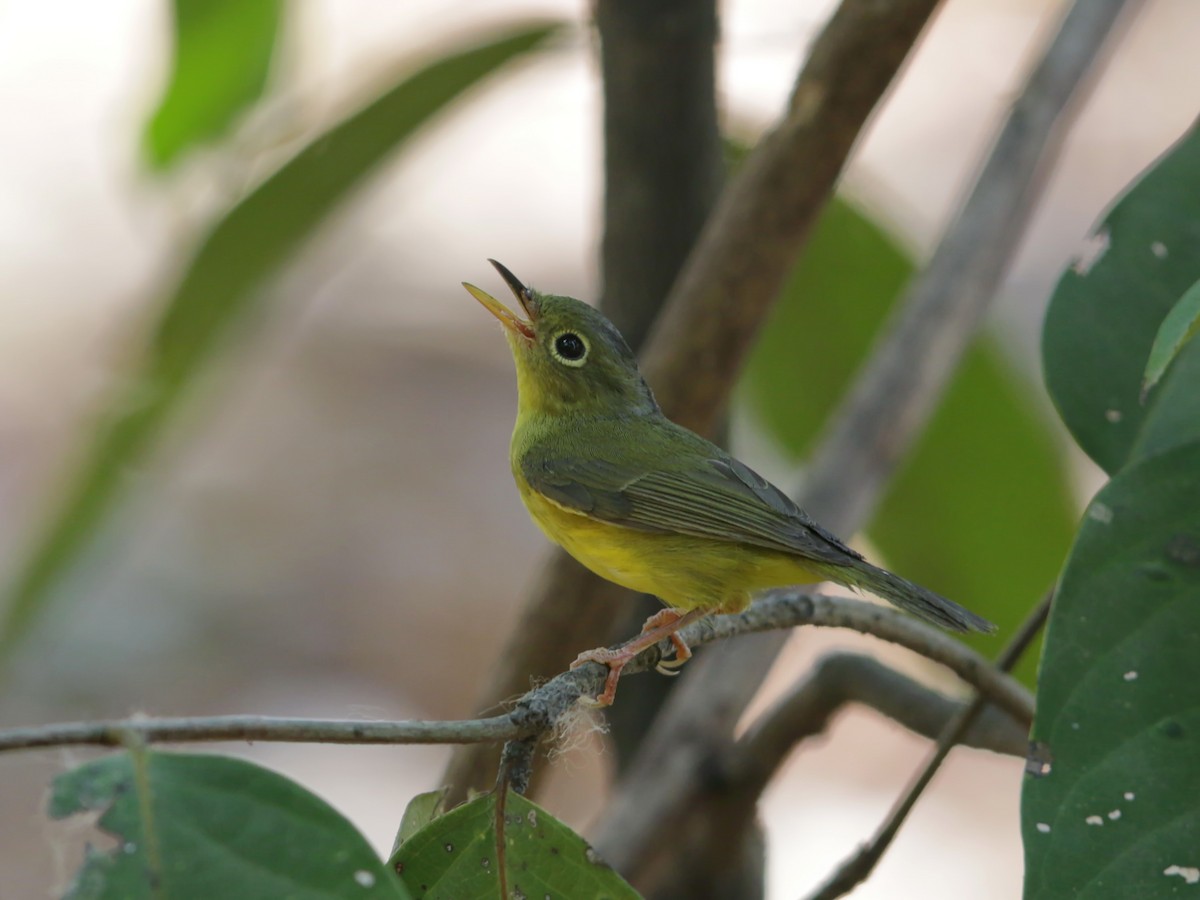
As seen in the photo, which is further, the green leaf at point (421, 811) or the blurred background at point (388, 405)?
the blurred background at point (388, 405)

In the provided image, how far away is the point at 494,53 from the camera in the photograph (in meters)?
3.04

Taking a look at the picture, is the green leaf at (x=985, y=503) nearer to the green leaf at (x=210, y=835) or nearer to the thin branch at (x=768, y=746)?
the thin branch at (x=768, y=746)

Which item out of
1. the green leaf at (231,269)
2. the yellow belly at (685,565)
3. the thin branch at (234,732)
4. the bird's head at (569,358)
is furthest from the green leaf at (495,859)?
the green leaf at (231,269)

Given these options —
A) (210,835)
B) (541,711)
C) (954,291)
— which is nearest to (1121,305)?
(954,291)

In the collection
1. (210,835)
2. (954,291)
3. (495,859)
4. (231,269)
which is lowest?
(210,835)

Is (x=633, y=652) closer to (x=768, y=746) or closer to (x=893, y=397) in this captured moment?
(x=768, y=746)

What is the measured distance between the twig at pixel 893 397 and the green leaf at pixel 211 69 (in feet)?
5.35

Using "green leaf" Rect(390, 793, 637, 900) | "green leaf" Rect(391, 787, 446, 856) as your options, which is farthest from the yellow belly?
"green leaf" Rect(390, 793, 637, 900)

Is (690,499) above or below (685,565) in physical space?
above

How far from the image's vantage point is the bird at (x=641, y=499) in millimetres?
2258

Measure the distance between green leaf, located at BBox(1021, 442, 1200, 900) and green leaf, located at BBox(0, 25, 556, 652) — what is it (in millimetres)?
1955

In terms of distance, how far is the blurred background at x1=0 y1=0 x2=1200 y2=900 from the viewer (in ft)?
19.3

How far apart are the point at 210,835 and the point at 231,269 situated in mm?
1961

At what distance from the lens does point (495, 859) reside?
4.67 ft
